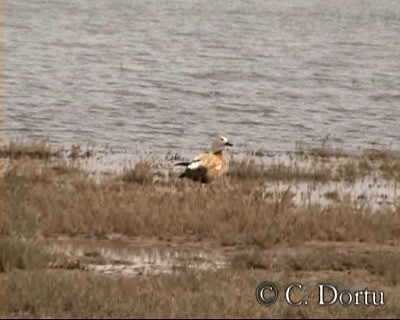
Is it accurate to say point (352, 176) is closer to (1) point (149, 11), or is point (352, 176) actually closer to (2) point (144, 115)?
(2) point (144, 115)

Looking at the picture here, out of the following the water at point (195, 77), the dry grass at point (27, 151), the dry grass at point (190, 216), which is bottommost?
the dry grass at point (190, 216)

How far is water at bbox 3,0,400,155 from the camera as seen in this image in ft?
89.6

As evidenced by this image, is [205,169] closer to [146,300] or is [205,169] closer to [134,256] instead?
[134,256]

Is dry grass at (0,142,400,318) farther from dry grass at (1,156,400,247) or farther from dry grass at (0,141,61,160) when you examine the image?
dry grass at (0,141,61,160)

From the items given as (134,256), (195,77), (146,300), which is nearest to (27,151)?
(134,256)

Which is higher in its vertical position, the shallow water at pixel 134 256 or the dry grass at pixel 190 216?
the dry grass at pixel 190 216

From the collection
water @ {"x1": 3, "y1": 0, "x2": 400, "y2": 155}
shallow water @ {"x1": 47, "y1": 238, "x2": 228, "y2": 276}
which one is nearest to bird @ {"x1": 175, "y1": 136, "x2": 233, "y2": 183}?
shallow water @ {"x1": 47, "y1": 238, "x2": 228, "y2": 276}

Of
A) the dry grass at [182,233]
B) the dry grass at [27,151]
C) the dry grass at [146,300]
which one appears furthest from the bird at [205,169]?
the dry grass at [146,300]

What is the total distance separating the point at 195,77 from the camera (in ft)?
130

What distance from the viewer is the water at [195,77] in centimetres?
2731

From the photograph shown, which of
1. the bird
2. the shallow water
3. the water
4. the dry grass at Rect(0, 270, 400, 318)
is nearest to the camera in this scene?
the dry grass at Rect(0, 270, 400, 318)

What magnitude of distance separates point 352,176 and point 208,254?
6.82 m

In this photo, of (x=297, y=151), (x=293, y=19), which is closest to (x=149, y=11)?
(x=293, y=19)

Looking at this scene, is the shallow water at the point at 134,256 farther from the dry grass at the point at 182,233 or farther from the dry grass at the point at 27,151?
the dry grass at the point at 27,151
